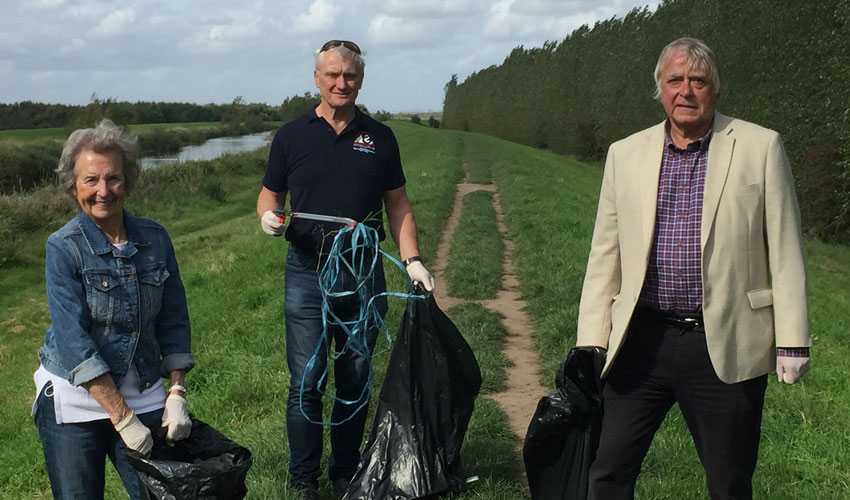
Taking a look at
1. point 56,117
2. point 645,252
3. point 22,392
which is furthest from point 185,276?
point 56,117

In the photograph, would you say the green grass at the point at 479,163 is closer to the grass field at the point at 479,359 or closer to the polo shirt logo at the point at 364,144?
the grass field at the point at 479,359

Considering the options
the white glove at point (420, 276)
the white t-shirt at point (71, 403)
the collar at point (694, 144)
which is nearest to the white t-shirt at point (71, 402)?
the white t-shirt at point (71, 403)

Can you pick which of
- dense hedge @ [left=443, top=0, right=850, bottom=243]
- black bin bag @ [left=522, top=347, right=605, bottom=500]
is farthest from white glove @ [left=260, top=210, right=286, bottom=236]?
dense hedge @ [left=443, top=0, right=850, bottom=243]

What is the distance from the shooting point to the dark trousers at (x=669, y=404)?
2732mm

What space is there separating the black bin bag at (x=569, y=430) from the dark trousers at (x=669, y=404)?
0.26ft

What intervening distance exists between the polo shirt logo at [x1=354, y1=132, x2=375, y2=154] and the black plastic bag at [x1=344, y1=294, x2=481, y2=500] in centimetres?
72

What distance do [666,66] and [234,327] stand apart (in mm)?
5206

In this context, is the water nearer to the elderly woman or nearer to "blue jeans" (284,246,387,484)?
"blue jeans" (284,246,387,484)

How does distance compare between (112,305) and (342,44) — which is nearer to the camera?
(112,305)

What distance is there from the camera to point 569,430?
3131mm

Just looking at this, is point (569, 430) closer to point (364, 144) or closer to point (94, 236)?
point (364, 144)

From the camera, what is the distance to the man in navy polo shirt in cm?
349

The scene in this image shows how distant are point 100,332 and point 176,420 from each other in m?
0.39

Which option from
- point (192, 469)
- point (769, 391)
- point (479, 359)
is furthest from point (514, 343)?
point (192, 469)
